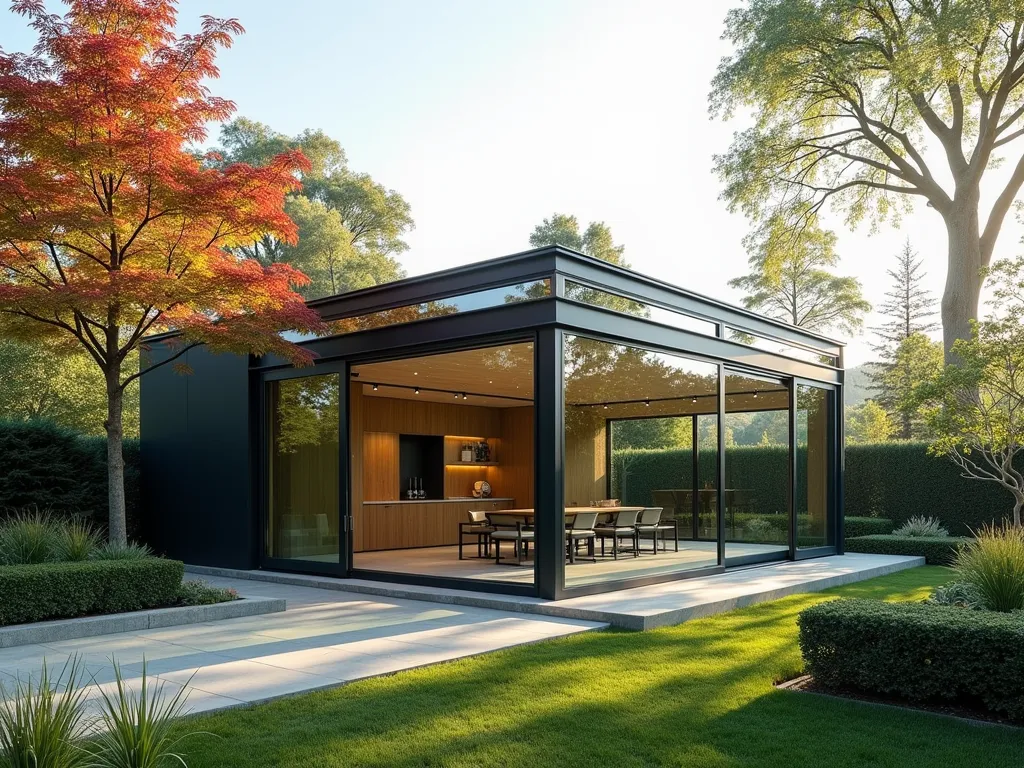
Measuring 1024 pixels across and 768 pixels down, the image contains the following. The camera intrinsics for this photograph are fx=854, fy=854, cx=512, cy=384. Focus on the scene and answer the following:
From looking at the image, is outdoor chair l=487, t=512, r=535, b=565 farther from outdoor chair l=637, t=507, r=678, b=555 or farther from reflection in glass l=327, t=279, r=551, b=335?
reflection in glass l=327, t=279, r=551, b=335

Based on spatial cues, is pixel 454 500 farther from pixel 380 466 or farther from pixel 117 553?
pixel 117 553

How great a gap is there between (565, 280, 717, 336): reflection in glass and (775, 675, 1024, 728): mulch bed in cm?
455

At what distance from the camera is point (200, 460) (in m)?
13.1

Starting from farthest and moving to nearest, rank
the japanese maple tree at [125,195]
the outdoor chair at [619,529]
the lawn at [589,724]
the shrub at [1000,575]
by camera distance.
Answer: the outdoor chair at [619,529]
the japanese maple tree at [125,195]
the shrub at [1000,575]
the lawn at [589,724]

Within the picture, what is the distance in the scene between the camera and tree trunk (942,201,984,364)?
1922cm

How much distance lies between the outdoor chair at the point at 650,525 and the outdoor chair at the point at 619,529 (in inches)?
6.2

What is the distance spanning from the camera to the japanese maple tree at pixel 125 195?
8.64 metres

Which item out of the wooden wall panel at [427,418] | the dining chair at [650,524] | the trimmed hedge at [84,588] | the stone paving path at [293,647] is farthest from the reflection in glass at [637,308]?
the wooden wall panel at [427,418]

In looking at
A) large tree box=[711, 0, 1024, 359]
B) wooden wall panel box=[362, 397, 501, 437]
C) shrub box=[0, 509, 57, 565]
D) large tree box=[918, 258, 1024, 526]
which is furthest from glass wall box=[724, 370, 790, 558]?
shrub box=[0, 509, 57, 565]

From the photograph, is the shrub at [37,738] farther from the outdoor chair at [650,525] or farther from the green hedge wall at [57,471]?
the green hedge wall at [57,471]

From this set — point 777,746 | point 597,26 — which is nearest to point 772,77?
point 597,26

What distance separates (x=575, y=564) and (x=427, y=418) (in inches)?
264

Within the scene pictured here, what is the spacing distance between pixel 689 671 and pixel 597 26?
8.70m

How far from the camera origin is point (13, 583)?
7.73 metres
